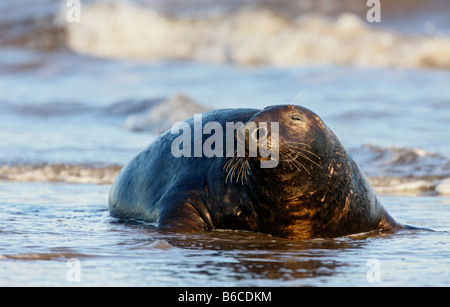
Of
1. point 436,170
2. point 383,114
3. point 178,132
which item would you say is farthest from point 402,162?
point 178,132

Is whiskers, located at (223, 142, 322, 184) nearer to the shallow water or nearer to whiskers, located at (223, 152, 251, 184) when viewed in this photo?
whiskers, located at (223, 152, 251, 184)

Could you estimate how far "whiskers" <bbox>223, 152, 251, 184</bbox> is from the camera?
521 cm

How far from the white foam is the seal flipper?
13230 mm

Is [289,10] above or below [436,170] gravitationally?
above

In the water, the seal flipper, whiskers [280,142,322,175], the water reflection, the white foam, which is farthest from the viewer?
the white foam

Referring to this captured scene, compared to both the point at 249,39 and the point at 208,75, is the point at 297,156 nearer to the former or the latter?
the point at 208,75

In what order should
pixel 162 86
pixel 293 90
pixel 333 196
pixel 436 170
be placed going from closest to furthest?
pixel 333 196
pixel 436 170
pixel 293 90
pixel 162 86

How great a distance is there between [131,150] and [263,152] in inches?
231

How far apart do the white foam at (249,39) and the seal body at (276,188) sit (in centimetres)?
1288

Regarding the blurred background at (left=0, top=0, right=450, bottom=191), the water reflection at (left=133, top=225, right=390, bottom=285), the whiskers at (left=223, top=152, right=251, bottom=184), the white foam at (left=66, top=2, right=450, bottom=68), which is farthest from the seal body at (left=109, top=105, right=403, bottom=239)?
the white foam at (left=66, top=2, right=450, bottom=68)

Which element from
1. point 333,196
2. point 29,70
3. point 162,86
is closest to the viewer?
point 333,196

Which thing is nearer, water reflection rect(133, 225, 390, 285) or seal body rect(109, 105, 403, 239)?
water reflection rect(133, 225, 390, 285)

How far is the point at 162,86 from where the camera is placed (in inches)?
671
